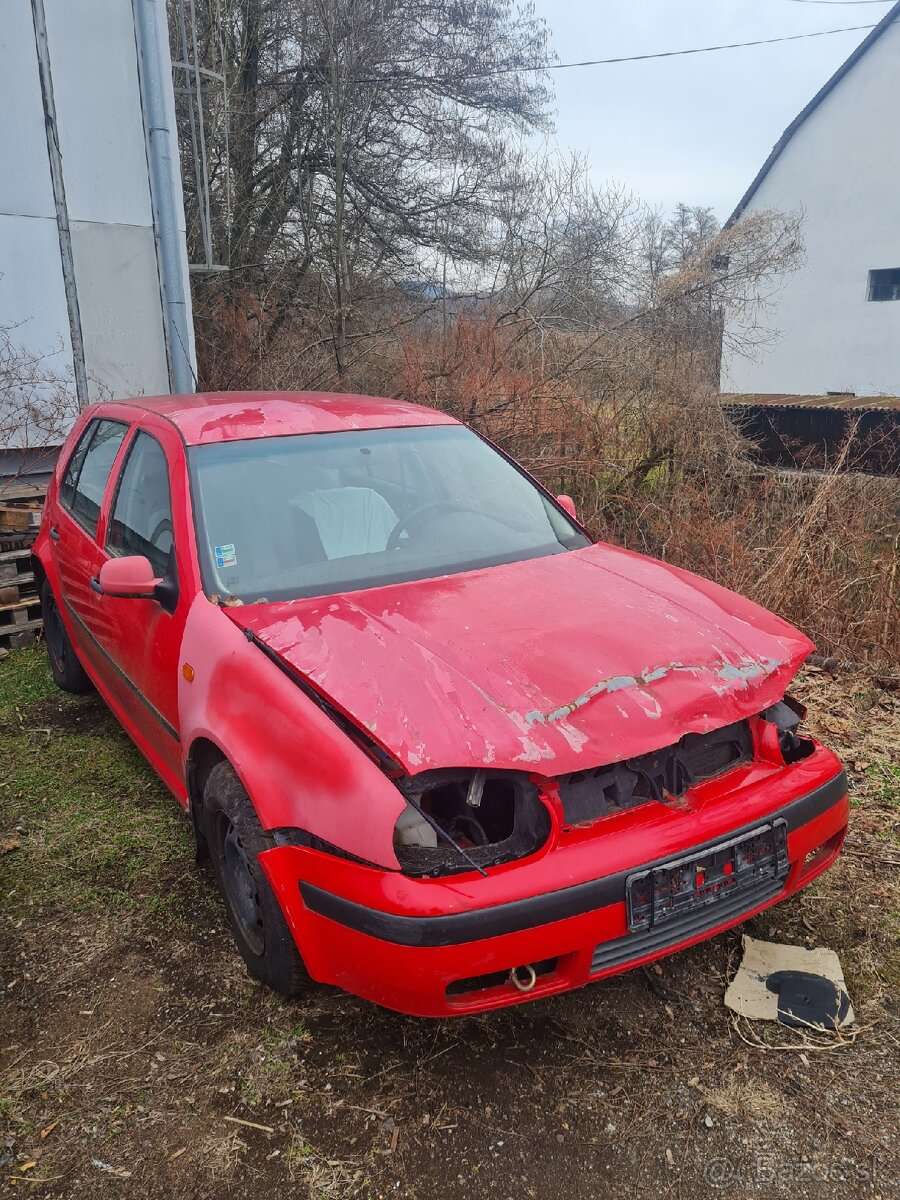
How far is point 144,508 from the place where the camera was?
10.9ft

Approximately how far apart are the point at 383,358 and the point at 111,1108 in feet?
29.8

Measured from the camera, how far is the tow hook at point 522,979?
2023mm

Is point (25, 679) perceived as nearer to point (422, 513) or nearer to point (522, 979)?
point (422, 513)

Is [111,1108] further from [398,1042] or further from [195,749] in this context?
[195,749]

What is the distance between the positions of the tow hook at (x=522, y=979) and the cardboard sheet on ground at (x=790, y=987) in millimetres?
780

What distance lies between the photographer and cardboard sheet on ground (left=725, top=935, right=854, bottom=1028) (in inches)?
94.9

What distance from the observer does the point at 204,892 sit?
3059mm

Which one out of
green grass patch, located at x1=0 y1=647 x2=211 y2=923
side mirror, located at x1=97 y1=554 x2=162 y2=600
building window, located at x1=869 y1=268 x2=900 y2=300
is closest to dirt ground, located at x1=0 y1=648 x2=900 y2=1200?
green grass patch, located at x1=0 y1=647 x2=211 y2=923

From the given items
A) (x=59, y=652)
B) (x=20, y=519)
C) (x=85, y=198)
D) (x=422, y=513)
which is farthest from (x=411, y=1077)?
(x=85, y=198)

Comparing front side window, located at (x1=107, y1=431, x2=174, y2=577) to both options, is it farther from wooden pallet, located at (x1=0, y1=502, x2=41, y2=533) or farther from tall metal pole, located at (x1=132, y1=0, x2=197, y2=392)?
tall metal pole, located at (x1=132, y1=0, x2=197, y2=392)

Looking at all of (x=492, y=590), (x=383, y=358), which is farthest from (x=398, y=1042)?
(x=383, y=358)

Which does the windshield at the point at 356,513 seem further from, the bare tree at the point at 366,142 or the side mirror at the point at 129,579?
the bare tree at the point at 366,142

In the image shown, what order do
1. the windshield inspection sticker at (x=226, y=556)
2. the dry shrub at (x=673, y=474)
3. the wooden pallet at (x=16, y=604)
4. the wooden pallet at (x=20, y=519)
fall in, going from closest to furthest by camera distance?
the windshield inspection sticker at (x=226, y=556) → the dry shrub at (x=673, y=474) → the wooden pallet at (x=16, y=604) → the wooden pallet at (x=20, y=519)

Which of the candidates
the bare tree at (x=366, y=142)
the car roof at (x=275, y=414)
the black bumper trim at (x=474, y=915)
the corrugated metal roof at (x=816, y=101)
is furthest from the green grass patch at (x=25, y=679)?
the corrugated metal roof at (x=816, y=101)
